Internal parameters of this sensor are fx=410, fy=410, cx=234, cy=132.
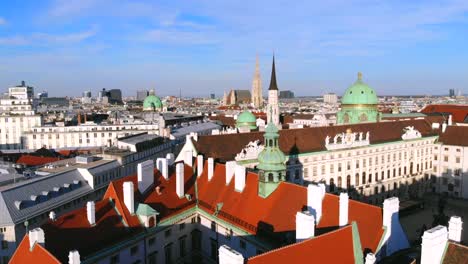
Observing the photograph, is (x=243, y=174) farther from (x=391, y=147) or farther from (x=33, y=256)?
(x=391, y=147)

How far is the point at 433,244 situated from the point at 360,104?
222 ft

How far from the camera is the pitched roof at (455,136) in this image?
2936 inches

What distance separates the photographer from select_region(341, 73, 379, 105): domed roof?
83688 millimetres

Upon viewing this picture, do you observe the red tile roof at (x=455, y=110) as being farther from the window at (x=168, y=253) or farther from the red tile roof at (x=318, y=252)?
the red tile roof at (x=318, y=252)

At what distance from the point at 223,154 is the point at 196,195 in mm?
15624

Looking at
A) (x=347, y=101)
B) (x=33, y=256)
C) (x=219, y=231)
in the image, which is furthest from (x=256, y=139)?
(x=33, y=256)

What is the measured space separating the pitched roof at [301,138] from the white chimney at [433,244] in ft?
114

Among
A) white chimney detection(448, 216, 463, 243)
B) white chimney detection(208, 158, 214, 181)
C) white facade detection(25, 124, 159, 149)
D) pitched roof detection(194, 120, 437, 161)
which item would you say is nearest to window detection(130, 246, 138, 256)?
white chimney detection(208, 158, 214, 181)

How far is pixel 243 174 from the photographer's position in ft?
119

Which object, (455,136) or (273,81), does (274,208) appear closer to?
(455,136)

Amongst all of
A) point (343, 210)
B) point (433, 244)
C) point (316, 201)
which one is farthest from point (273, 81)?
point (433, 244)

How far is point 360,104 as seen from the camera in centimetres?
8419

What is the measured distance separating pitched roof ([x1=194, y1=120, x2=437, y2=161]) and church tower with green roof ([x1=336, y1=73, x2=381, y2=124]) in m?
6.93

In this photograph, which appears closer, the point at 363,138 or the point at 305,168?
the point at 305,168
